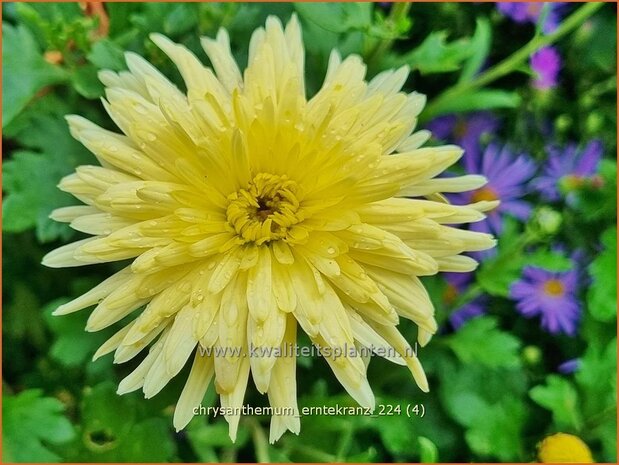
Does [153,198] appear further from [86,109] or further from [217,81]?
[86,109]

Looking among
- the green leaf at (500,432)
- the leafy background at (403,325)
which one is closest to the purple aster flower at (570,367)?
the leafy background at (403,325)

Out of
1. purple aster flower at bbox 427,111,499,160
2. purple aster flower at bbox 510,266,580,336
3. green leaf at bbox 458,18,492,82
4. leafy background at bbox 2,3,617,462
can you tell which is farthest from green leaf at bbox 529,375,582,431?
green leaf at bbox 458,18,492,82

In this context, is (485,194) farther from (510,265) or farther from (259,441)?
(259,441)

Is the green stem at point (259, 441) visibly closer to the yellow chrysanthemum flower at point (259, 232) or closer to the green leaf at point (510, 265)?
the yellow chrysanthemum flower at point (259, 232)

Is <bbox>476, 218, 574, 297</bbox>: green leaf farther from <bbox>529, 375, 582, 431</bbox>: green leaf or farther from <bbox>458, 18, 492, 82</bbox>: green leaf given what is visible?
<bbox>458, 18, 492, 82</bbox>: green leaf

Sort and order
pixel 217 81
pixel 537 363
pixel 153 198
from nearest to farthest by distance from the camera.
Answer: pixel 153 198
pixel 217 81
pixel 537 363

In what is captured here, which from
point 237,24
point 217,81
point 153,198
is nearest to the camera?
point 153,198

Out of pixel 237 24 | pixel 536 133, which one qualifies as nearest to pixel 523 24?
pixel 536 133

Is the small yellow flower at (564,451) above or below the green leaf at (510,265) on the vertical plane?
below
